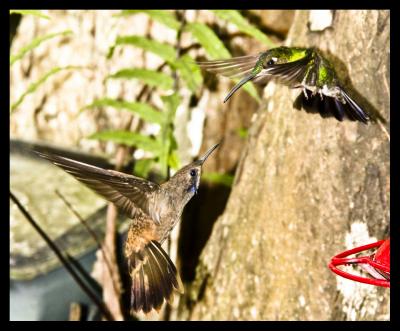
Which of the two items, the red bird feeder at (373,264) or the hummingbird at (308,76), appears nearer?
the red bird feeder at (373,264)

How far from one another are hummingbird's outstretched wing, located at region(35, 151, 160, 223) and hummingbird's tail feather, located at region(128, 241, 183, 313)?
13 centimetres

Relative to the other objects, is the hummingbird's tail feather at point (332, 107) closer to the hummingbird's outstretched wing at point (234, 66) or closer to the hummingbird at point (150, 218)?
the hummingbird's outstretched wing at point (234, 66)

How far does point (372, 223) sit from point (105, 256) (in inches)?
50.1

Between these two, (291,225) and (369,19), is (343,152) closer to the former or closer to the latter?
(291,225)

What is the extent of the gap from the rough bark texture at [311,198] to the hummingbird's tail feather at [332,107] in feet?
0.93

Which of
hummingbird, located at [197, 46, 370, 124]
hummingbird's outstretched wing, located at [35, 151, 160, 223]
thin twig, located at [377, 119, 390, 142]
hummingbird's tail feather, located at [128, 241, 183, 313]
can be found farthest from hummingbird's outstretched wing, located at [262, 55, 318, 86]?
hummingbird's tail feather, located at [128, 241, 183, 313]

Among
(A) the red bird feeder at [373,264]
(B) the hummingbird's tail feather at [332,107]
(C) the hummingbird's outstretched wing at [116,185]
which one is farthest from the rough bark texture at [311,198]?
(C) the hummingbird's outstretched wing at [116,185]

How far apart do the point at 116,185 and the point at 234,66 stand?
66 centimetres

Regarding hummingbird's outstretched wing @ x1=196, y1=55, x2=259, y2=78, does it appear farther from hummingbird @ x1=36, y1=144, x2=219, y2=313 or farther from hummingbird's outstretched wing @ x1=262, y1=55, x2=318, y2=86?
hummingbird @ x1=36, y1=144, x2=219, y2=313

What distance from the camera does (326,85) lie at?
6.22 ft

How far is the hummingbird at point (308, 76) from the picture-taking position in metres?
1.78

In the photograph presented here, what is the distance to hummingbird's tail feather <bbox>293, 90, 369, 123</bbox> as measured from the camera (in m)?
1.81

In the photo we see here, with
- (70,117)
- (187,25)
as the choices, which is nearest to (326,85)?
(187,25)

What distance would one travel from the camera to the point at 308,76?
6.25 ft
